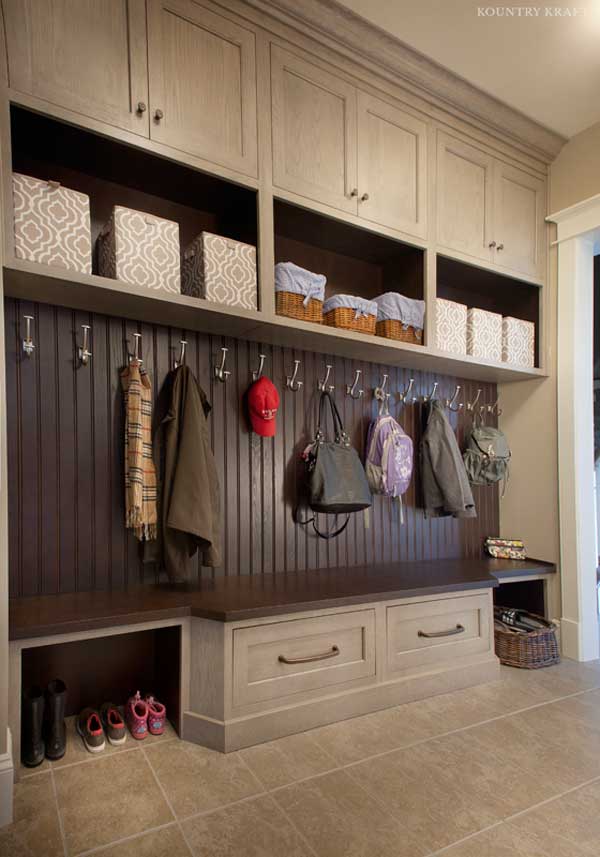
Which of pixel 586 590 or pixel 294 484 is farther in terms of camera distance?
pixel 586 590

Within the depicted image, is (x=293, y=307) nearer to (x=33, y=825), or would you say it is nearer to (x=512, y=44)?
(x=512, y=44)

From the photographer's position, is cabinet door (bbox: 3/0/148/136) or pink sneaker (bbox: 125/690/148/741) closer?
cabinet door (bbox: 3/0/148/136)

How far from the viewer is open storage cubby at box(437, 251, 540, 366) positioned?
2811 millimetres

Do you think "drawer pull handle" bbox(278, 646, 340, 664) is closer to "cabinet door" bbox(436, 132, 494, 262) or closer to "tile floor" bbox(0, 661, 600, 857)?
"tile floor" bbox(0, 661, 600, 857)

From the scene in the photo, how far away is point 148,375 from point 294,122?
119 centimetres

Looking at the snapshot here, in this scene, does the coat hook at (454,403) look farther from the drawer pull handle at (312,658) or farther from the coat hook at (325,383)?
the drawer pull handle at (312,658)

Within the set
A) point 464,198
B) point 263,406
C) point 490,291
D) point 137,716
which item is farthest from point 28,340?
point 490,291

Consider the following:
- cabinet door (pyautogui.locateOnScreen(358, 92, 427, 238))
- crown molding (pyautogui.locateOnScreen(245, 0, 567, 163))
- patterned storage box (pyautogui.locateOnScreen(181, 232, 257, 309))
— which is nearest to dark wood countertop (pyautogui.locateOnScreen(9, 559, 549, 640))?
patterned storage box (pyautogui.locateOnScreen(181, 232, 257, 309))

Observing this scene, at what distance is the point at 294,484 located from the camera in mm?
2473

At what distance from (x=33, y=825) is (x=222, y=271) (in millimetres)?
1812

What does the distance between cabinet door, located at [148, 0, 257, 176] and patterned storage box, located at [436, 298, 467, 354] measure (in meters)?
1.14

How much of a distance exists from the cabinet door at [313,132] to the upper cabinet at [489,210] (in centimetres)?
55

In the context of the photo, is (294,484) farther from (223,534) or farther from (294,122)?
(294,122)

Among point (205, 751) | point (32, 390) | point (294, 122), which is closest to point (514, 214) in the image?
point (294, 122)
